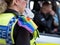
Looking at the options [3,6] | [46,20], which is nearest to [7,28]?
[3,6]

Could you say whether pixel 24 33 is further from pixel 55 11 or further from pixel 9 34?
pixel 55 11

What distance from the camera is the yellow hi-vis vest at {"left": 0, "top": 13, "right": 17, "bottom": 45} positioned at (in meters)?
1.87

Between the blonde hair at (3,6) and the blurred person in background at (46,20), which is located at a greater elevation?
the blonde hair at (3,6)

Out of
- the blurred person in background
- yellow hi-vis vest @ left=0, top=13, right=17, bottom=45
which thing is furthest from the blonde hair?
the blurred person in background

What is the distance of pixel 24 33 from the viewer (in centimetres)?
185

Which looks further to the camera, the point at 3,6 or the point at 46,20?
the point at 46,20

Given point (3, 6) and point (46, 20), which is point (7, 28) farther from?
point (46, 20)

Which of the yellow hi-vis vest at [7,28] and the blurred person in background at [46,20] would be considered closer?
the yellow hi-vis vest at [7,28]

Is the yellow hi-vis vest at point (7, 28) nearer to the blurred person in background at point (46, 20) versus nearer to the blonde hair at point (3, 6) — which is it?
the blonde hair at point (3, 6)

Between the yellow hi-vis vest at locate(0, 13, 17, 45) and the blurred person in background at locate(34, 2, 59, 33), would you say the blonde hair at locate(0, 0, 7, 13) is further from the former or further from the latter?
the blurred person in background at locate(34, 2, 59, 33)

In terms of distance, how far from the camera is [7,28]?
1.88m

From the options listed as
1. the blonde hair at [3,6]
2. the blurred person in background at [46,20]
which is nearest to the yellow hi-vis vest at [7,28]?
the blonde hair at [3,6]

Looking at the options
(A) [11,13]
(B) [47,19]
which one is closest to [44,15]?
(B) [47,19]

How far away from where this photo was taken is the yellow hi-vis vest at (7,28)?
1869mm
